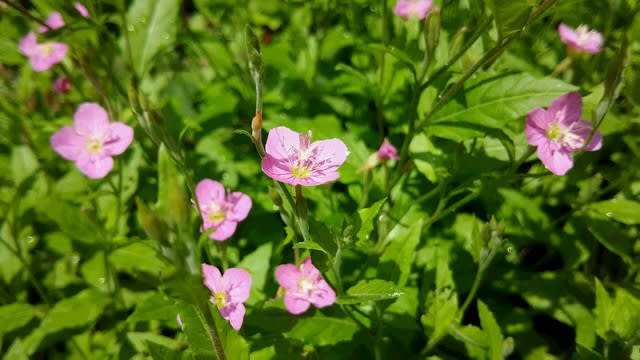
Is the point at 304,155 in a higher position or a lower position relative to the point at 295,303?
higher

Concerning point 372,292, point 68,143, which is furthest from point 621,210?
point 68,143

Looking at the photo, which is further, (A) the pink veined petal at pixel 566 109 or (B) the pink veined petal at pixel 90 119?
(B) the pink veined petal at pixel 90 119

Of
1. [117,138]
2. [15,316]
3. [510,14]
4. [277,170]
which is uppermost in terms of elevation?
[510,14]

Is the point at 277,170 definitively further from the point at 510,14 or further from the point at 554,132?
the point at 554,132

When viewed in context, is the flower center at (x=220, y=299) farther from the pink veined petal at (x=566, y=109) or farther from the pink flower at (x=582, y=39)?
the pink flower at (x=582, y=39)

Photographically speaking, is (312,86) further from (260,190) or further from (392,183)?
(392,183)

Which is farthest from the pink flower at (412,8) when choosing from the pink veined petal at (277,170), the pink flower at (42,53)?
the pink flower at (42,53)

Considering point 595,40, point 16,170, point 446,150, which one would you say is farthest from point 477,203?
point 16,170
